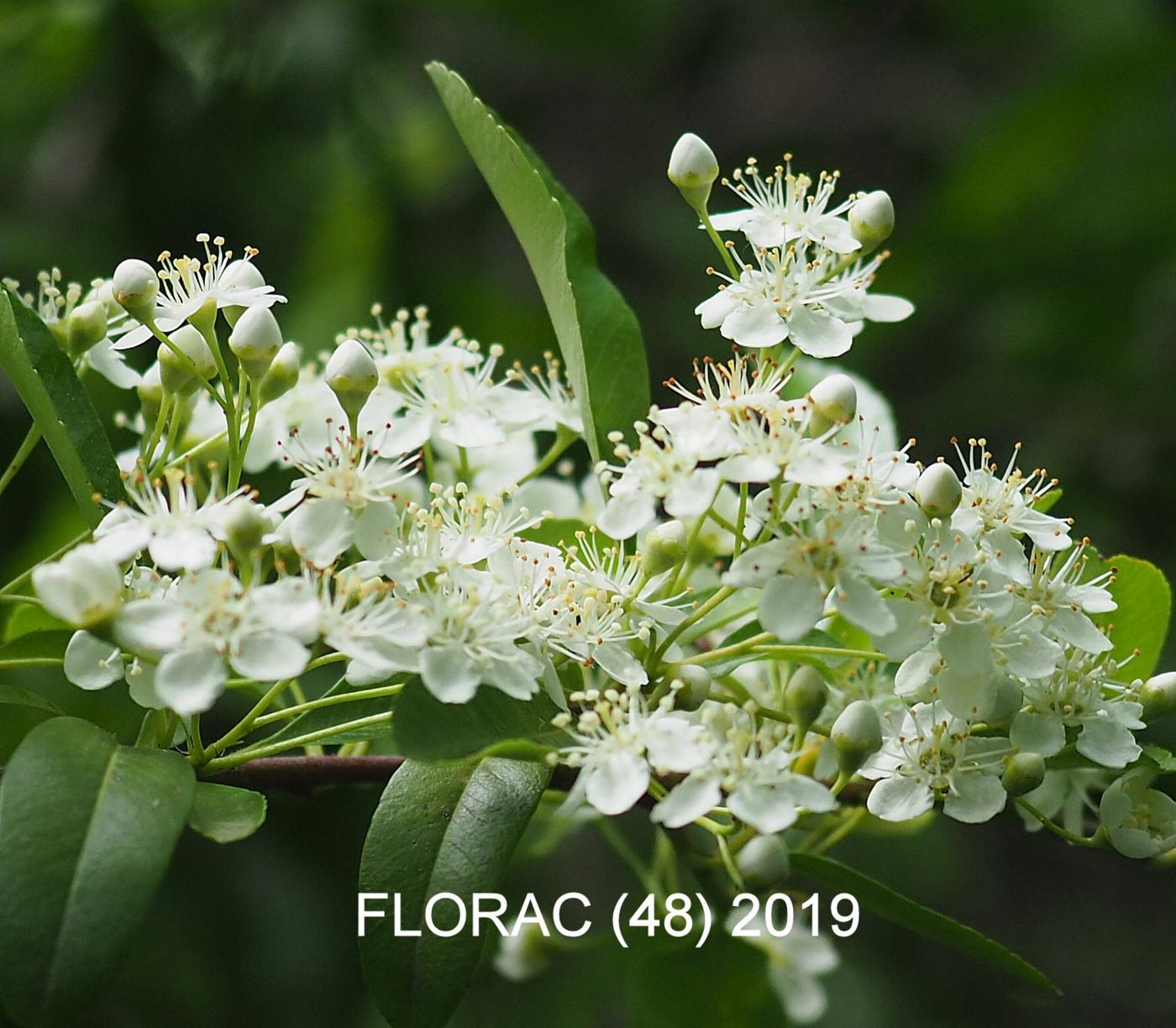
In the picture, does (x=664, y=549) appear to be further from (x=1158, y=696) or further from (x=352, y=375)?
(x=1158, y=696)

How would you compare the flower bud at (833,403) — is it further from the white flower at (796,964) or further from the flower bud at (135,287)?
the white flower at (796,964)

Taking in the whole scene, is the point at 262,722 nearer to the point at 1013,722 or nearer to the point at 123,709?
the point at 123,709

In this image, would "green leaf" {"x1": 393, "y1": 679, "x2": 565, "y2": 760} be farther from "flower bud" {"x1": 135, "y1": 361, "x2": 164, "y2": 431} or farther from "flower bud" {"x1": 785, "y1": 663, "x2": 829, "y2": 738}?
"flower bud" {"x1": 135, "y1": 361, "x2": 164, "y2": 431}

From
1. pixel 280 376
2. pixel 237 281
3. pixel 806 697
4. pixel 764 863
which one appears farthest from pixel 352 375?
pixel 764 863

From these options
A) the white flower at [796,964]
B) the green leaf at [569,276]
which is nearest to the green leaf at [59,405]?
the green leaf at [569,276]

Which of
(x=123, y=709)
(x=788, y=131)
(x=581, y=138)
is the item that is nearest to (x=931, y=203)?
(x=788, y=131)

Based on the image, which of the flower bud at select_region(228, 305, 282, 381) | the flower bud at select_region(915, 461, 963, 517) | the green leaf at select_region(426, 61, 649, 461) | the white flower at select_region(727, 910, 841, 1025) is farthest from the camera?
the white flower at select_region(727, 910, 841, 1025)

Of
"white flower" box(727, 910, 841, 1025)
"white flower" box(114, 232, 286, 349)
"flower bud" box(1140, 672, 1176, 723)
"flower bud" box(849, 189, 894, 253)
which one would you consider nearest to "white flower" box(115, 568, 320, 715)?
"white flower" box(114, 232, 286, 349)
